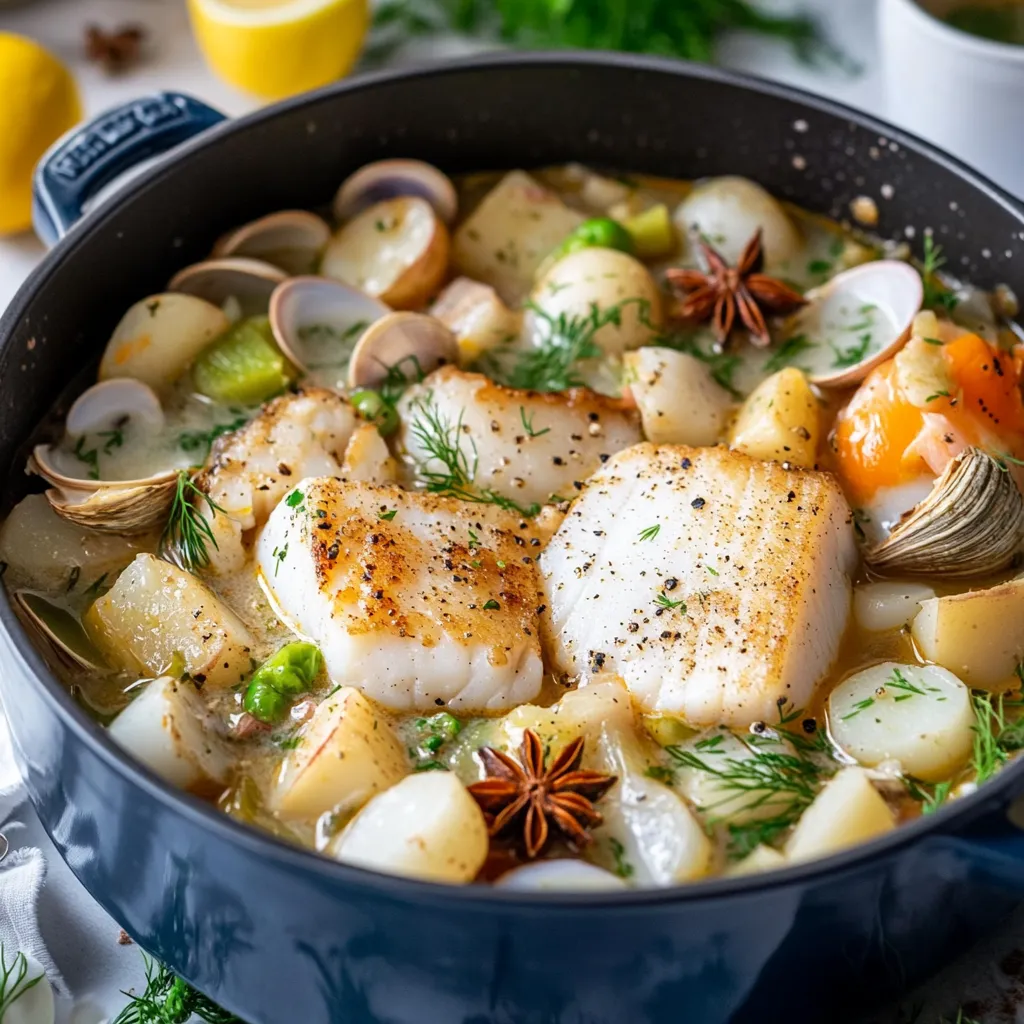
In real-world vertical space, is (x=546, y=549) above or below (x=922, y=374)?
below

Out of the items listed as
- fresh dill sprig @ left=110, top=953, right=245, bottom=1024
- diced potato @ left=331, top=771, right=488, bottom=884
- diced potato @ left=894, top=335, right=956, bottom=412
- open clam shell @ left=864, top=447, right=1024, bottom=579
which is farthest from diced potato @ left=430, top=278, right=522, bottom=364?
fresh dill sprig @ left=110, top=953, right=245, bottom=1024

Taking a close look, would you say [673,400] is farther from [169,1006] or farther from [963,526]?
[169,1006]

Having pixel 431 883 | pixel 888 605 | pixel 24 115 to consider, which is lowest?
pixel 888 605

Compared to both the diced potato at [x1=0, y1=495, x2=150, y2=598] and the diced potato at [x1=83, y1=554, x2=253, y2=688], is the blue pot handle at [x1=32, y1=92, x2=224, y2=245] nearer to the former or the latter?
the diced potato at [x1=0, y1=495, x2=150, y2=598]

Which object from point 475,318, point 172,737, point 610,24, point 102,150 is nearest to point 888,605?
point 475,318

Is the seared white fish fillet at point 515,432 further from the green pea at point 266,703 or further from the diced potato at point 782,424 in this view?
the green pea at point 266,703

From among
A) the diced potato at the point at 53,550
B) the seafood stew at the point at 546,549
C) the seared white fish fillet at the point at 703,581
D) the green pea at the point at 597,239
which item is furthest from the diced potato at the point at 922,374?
the diced potato at the point at 53,550
